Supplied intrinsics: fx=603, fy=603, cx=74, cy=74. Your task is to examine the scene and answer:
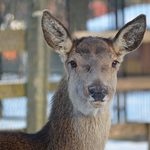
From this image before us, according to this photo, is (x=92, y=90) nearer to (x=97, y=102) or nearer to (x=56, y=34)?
(x=97, y=102)

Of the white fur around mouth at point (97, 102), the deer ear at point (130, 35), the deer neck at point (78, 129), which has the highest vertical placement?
the deer ear at point (130, 35)

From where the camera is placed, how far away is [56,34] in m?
5.10

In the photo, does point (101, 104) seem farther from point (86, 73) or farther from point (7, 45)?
point (7, 45)

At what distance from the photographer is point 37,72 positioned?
Answer: 22.6 feet

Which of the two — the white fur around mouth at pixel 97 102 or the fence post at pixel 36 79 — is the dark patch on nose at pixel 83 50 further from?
the fence post at pixel 36 79

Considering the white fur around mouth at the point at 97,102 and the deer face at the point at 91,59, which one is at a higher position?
the deer face at the point at 91,59

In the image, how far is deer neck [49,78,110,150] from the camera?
15.9 ft

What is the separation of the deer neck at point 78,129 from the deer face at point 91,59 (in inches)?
2.7

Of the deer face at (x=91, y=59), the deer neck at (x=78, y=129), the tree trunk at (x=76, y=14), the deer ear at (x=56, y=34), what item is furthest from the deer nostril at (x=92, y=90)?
the tree trunk at (x=76, y=14)

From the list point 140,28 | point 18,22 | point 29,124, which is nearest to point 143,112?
point 18,22

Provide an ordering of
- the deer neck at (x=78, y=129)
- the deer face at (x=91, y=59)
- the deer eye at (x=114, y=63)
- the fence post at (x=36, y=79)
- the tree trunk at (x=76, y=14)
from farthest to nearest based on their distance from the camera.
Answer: the tree trunk at (x=76, y=14) → the fence post at (x=36, y=79) → the deer eye at (x=114, y=63) → the deer neck at (x=78, y=129) → the deer face at (x=91, y=59)

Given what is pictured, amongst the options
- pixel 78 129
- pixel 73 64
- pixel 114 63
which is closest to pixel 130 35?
pixel 114 63

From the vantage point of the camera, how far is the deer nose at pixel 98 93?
4.57 meters

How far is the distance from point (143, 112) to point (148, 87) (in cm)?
338
